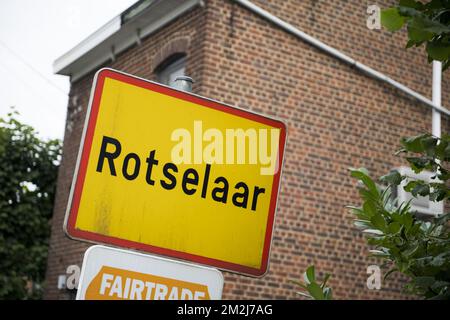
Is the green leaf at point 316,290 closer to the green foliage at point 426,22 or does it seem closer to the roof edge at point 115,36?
the green foliage at point 426,22

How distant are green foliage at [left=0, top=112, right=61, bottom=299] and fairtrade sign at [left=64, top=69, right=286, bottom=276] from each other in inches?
427

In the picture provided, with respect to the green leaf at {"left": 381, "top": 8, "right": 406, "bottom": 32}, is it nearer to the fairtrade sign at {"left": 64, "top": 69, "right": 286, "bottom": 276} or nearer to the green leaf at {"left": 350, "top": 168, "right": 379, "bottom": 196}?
the green leaf at {"left": 350, "top": 168, "right": 379, "bottom": 196}

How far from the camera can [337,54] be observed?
11.1 meters

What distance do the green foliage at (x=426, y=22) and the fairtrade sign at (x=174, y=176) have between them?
0.92 m

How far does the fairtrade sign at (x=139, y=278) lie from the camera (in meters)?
2.64

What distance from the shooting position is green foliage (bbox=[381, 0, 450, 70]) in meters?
2.25

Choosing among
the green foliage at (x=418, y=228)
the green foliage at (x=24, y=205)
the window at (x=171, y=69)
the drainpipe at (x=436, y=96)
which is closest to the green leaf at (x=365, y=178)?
the green foliage at (x=418, y=228)

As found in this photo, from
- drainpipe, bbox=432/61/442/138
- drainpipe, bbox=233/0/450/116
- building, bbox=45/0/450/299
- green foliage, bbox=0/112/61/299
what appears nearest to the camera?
building, bbox=45/0/450/299

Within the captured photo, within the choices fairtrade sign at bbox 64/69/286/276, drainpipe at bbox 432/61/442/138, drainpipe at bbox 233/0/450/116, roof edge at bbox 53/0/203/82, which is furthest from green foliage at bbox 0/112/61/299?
fairtrade sign at bbox 64/69/286/276

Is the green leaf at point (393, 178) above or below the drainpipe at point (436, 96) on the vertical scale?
below

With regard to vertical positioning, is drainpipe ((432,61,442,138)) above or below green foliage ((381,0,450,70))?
above

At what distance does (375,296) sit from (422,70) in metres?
3.96

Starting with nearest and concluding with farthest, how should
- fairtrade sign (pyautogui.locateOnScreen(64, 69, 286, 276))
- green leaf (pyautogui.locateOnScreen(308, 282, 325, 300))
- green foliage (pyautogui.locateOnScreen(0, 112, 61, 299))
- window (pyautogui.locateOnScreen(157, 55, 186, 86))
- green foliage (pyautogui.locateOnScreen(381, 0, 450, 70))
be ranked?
1. green foliage (pyautogui.locateOnScreen(381, 0, 450, 70))
2. fairtrade sign (pyautogui.locateOnScreen(64, 69, 286, 276))
3. green leaf (pyautogui.locateOnScreen(308, 282, 325, 300))
4. window (pyautogui.locateOnScreen(157, 55, 186, 86))
5. green foliage (pyautogui.locateOnScreen(0, 112, 61, 299))

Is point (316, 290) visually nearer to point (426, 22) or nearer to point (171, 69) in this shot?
point (426, 22)
